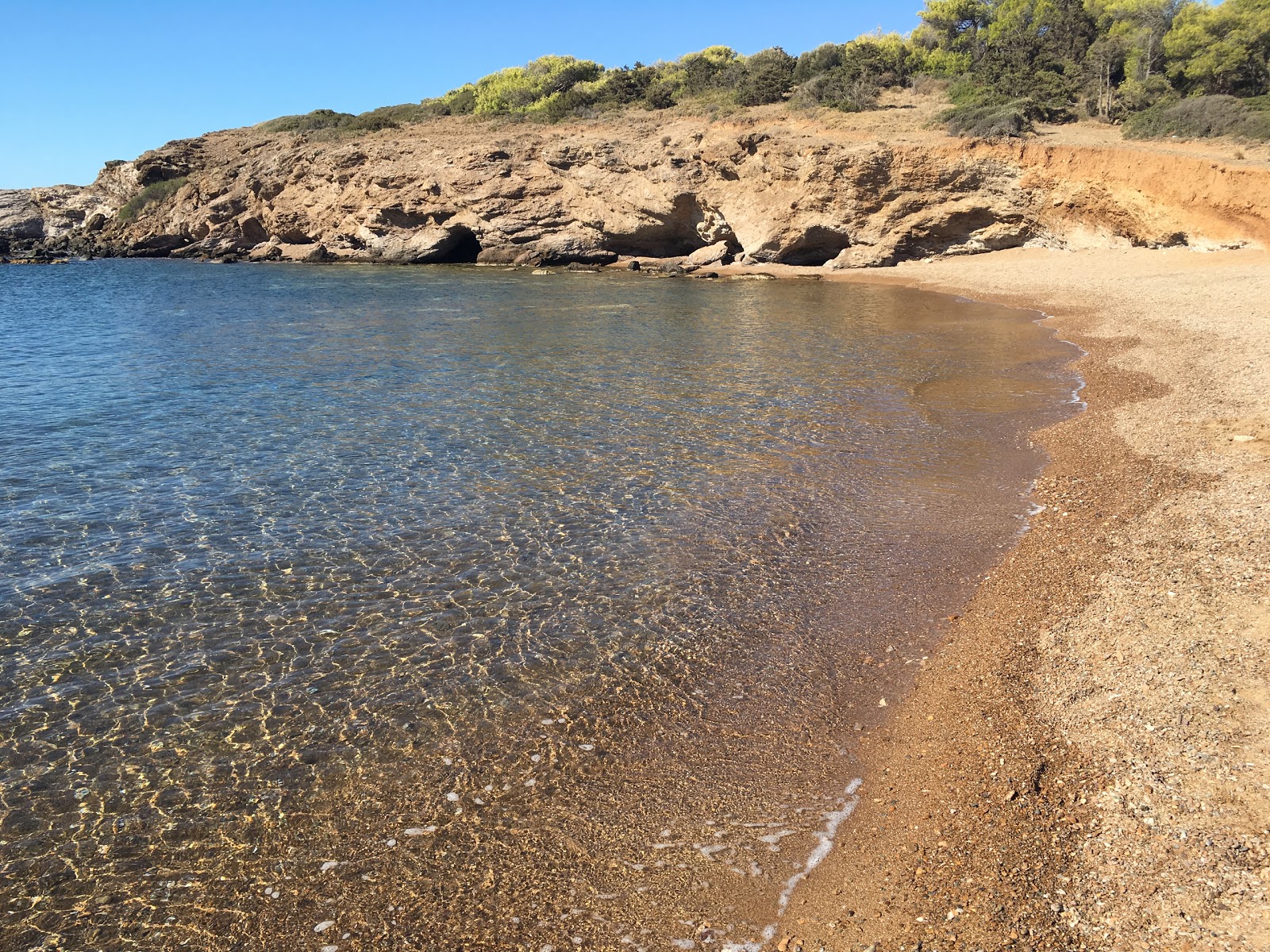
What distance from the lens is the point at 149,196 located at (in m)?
52.8

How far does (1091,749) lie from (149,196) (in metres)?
62.4

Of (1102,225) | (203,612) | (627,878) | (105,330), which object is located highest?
(1102,225)

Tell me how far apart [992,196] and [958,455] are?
23.5 meters

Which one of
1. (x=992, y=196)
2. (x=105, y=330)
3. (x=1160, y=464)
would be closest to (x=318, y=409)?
(x=1160, y=464)

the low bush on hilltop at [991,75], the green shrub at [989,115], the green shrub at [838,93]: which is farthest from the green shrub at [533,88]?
the green shrub at [989,115]

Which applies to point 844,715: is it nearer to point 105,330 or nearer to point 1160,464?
point 1160,464

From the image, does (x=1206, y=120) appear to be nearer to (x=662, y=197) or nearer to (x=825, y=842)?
(x=662, y=197)

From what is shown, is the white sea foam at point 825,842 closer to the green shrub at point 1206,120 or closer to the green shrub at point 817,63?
the green shrub at point 1206,120

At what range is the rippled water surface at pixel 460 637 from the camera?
3955mm

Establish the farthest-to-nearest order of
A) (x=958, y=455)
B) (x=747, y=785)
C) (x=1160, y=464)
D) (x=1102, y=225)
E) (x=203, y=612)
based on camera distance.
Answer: (x=1102, y=225) → (x=958, y=455) → (x=1160, y=464) → (x=203, y=612) → (x=747, y=785)

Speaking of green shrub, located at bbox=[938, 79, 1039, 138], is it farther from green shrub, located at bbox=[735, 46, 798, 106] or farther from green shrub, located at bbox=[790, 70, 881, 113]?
green shrub, located at bbox=[735, 46, 798, 106]

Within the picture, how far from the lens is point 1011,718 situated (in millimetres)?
5035

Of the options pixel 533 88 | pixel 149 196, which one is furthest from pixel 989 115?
pixel 149 196

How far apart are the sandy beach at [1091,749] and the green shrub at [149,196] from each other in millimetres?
57915
